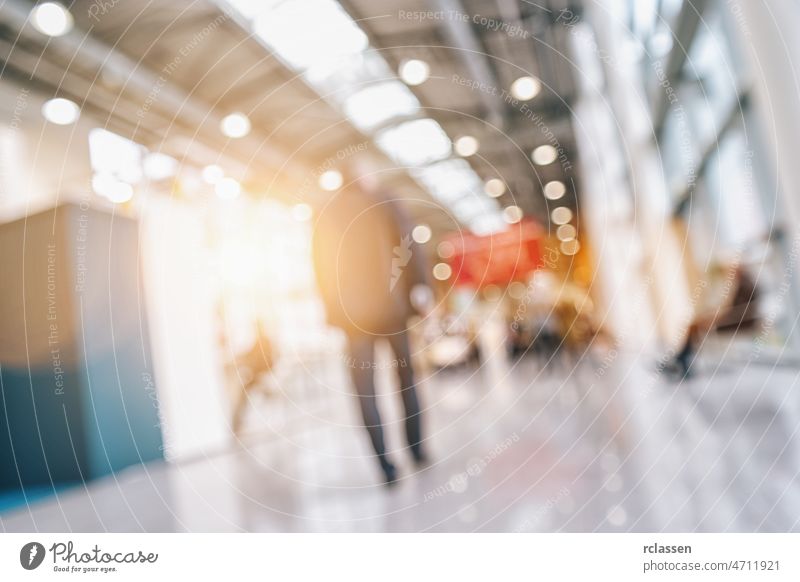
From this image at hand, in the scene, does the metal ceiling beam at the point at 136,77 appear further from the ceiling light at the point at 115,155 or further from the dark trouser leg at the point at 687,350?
the dark trouser leg at the point at 687,350

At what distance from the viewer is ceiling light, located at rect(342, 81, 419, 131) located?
1.15 meters

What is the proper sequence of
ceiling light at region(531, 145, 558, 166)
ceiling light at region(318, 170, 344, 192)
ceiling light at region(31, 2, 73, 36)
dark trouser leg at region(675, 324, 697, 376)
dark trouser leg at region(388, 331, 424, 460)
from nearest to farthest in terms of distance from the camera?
ceiling light at region(31, 2, 73, 36), ceiling light at region(318, 170, 344, 192), ceiling light at region(531, 145, 558, 166), dark trouser leg at region(388, 331, 424, 460), dark trouser leg at region(675, 324, 697, 376)

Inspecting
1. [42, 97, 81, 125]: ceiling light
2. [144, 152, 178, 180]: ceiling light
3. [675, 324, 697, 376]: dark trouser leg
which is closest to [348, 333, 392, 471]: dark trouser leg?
[144, 152, 178, 180]: ceiling light

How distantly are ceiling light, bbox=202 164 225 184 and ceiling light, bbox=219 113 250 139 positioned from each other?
237mm

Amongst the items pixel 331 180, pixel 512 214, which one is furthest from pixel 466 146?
pixel 331 180

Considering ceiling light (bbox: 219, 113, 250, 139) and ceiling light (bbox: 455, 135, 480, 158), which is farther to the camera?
ceiling light (bbox: 455, 135, 480, 158)

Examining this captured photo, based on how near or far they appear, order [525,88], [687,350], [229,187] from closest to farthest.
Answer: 1. [525,88]
2. [229,187]
3. [687,350]

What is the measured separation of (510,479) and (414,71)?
771 millimetres

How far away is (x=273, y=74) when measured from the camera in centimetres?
112

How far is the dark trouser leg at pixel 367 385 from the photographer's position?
130cm

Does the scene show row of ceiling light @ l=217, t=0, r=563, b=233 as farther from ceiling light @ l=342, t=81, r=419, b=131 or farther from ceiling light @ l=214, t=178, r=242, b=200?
ceiling light @ l=214, t=178, r=242, b=200

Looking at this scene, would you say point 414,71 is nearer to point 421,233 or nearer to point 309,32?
point 309,32

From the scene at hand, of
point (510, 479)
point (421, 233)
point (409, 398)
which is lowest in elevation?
point (510, 479)

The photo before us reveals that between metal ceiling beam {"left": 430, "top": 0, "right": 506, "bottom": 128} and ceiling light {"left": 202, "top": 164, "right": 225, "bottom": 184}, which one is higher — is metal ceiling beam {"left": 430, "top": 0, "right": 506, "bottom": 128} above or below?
above
